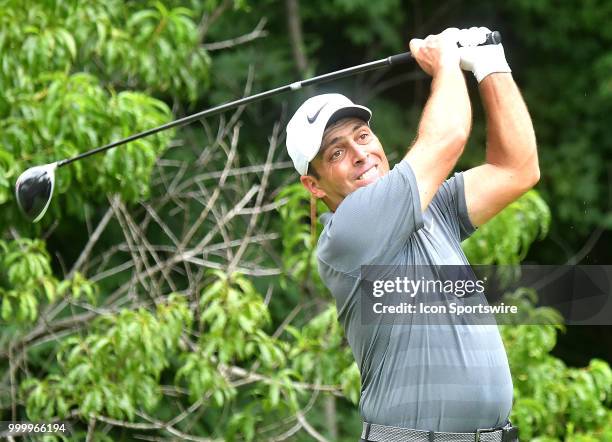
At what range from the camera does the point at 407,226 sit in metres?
2.22

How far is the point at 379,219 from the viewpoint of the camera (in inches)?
86.8

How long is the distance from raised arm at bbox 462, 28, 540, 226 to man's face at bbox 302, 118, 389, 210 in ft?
0.75

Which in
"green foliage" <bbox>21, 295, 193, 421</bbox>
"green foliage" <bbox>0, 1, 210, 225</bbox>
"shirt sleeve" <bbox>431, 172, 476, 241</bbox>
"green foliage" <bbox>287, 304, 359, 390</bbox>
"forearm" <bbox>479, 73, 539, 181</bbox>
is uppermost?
"green foliage" <bbox>0, 1, 210, 225</bbox>

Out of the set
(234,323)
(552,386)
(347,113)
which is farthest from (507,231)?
(347,113)

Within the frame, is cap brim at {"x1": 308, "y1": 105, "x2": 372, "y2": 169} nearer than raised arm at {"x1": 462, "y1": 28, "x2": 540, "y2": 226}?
No

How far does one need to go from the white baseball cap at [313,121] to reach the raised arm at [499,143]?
30cm

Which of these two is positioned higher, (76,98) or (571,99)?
(571,99)

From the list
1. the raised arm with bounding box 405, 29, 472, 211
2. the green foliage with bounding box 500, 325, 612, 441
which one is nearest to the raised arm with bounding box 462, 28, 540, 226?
the raised arm with bounding box 405, 29, 472, 211

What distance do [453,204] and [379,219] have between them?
1.17 ft

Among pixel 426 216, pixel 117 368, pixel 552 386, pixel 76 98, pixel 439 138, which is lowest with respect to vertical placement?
pixel 117 368

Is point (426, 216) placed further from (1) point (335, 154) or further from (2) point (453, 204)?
(1) point (335, 154)

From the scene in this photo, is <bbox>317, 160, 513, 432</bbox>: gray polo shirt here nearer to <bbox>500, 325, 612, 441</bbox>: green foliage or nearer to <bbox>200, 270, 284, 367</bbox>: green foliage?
<bbox>200, 270, 284, 367</bbox>: green foliage

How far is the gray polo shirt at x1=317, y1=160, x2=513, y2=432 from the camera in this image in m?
2.21

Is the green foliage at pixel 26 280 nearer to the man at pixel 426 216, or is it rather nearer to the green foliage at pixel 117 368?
the green foliage at pixel 117 368
